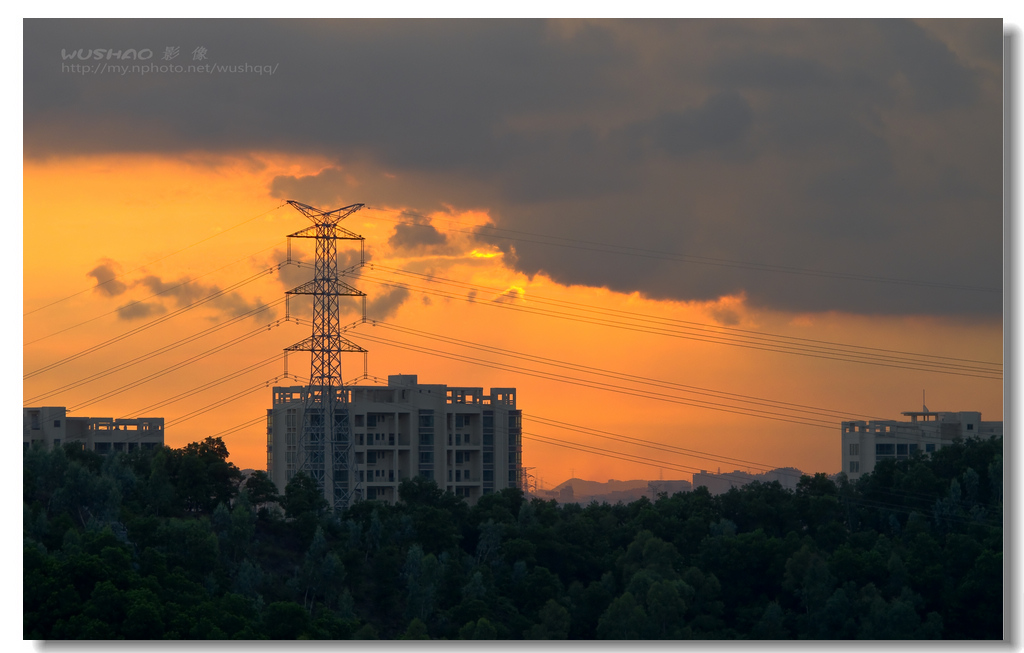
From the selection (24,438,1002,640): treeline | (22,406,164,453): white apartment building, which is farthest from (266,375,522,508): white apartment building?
(24,438,1002,640): treeline

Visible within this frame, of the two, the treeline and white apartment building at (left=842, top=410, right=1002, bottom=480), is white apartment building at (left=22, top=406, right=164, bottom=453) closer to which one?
the treeline

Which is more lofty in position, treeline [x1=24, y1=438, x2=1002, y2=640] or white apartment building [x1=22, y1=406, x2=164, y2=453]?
white apartment building [x1=22, y1=406, x2=164, y2=453]

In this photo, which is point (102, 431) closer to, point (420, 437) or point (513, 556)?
point (420, 437)

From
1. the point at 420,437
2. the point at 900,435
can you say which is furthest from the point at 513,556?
the point at 900,435

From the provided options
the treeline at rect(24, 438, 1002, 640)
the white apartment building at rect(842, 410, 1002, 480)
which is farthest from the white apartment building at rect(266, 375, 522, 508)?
the treeline at rect(24, 438, 1002, 640)

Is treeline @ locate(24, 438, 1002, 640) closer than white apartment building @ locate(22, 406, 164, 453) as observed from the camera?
Yes

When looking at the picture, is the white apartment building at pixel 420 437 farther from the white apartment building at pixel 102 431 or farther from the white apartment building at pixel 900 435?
the white apartment building at pixel 900 435
